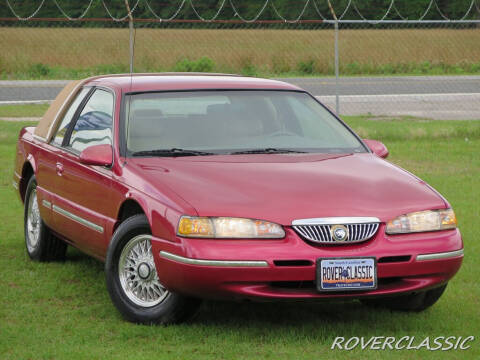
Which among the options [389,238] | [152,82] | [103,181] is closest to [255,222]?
[389,238]

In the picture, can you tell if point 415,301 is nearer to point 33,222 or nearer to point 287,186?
point 287,186

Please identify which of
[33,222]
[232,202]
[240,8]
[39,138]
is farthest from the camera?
[240,8]

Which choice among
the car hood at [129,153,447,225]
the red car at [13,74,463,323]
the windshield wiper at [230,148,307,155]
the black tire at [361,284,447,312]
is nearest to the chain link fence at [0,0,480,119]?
the red car at [13,74,463,323]

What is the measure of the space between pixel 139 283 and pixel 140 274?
0.07 meters

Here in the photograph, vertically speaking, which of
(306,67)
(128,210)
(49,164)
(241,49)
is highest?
(128,210)

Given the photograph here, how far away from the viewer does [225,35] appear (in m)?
40.5

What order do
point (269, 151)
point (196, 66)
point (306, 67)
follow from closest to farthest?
1. point (269, 151)
2. point (196, 66)
3. point (306, 67)

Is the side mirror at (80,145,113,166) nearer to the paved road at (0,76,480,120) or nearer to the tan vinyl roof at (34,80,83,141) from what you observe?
the tan vinyl roof at (34,80,83,141)

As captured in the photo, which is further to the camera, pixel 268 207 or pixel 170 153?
pixel 170 153

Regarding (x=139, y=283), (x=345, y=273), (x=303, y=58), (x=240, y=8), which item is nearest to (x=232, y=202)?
(x=345, y=273)

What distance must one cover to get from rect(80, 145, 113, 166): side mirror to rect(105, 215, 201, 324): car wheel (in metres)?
0.50

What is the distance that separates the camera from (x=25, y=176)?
873 cm

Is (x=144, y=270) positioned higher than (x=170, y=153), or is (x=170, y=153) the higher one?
(x=170, y=153)

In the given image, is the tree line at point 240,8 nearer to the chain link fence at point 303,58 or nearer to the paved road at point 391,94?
the chain link fence at point 303,58
